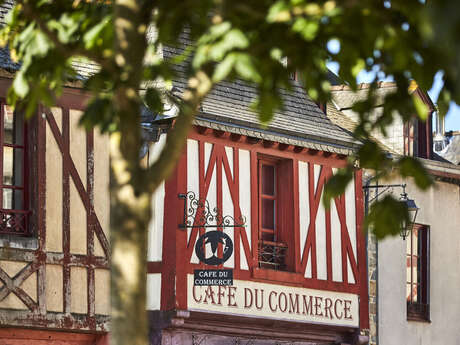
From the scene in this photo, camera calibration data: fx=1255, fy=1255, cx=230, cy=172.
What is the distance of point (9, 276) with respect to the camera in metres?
13.4

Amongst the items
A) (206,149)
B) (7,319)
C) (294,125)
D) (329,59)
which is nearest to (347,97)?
(294,125)

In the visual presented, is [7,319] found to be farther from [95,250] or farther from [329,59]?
[329,59]

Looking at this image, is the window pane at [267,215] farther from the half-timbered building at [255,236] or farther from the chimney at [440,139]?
the chimney at [440,139]

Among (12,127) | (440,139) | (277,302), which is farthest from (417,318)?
(12,127)

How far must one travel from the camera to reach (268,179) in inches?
709

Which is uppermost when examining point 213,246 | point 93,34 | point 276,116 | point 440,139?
point 440,139

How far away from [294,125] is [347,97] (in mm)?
3140

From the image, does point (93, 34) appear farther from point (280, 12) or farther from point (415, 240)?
point (415, 240)

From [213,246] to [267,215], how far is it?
202cm

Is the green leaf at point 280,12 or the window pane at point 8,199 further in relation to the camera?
the window pane at point 8,199

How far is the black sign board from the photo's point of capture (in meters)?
15.0

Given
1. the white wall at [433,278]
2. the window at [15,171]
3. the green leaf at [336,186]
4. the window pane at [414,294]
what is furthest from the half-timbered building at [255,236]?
the green leaf at [336,186]

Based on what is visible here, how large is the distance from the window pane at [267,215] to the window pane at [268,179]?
15 centimetres

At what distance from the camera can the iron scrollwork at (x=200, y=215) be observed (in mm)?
16016
